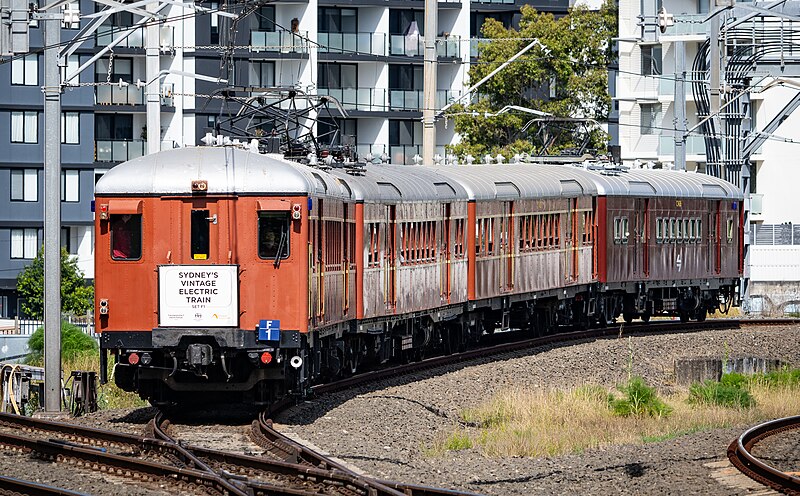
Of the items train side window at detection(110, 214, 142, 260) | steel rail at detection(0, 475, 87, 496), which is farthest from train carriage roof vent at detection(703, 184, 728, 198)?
steel rail at detection(0, 475, 87, 496)

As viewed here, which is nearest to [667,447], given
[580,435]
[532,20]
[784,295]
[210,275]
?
[580,435]

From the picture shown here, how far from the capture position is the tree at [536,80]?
5875 centimetres

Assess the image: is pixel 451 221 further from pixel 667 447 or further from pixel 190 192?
pixel 667 447

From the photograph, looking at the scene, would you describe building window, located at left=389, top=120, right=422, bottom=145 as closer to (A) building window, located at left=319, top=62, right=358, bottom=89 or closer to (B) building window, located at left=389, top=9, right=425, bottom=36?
(A) building window, located at left=319, top=62, right=358, bottom=89

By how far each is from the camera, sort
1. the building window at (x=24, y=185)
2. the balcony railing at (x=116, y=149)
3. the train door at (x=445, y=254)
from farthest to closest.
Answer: the balcony railing at (x=116, y=149) < the building window at (x=24, y=185) < the train door at (x=445, y=254)

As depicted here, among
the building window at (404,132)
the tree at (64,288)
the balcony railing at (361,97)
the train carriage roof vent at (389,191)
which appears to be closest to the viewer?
the train carriage roof vent at (389,191)

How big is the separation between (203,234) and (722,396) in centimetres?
746

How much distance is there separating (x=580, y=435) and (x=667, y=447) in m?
2.02

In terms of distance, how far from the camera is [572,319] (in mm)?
35750

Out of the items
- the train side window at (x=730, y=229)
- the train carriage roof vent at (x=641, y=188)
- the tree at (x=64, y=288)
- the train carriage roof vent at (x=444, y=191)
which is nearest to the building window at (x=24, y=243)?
the tree at (x=64, y=288)

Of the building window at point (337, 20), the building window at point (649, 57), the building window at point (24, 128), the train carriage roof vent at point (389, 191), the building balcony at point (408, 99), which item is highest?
the building window at point (337, 20)

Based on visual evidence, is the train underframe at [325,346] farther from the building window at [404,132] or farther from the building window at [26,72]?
the building window at [404,132]

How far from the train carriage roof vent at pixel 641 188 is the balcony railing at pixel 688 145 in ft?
94.5

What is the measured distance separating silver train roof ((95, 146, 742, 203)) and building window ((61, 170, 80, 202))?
89.0ft
